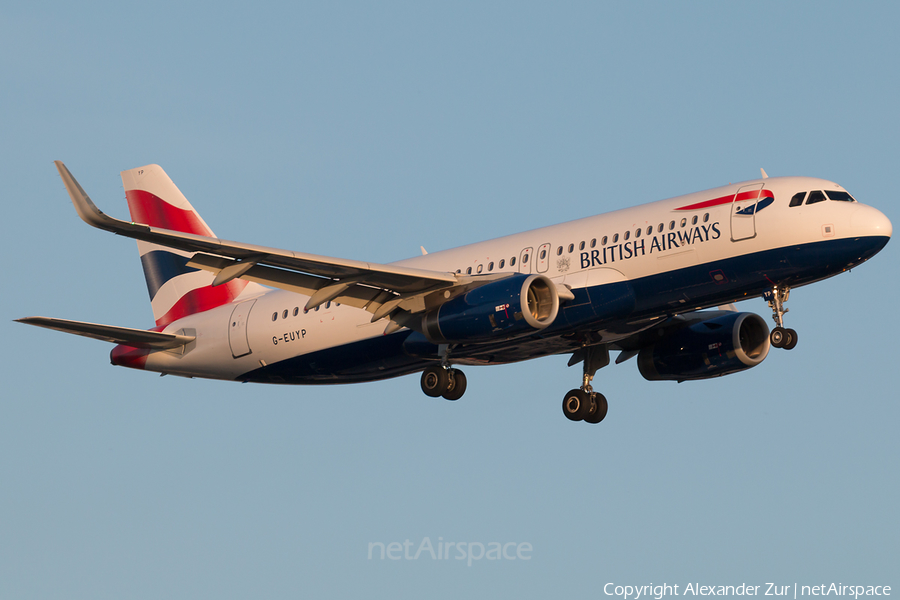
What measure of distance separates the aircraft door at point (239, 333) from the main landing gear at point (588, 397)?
36.7ft

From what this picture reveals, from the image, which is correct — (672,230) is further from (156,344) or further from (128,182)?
(128,182)

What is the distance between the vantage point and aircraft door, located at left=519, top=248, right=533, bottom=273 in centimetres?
3712

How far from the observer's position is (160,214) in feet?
155

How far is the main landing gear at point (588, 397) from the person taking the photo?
4119 centimetres

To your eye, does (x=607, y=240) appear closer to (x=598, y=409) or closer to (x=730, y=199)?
(x=730, y=199)

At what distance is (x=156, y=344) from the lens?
1684 inches

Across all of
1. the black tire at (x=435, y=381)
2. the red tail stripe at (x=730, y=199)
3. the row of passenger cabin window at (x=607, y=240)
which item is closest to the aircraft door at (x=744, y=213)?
the red tail stripe at (x=730, y=199)

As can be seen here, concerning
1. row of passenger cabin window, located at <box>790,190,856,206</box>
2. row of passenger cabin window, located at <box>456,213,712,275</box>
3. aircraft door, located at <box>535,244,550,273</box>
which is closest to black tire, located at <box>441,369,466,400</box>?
row of passenger cabin window, located at <box>456,213,712,275</box>

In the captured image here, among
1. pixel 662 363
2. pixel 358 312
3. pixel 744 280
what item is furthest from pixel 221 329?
pixel 744 280

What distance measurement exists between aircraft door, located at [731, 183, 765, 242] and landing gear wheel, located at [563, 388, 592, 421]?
9264mm

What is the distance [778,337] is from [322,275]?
13.2 meters

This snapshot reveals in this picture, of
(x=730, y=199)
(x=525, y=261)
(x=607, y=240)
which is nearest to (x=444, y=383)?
(x=525, y=261)

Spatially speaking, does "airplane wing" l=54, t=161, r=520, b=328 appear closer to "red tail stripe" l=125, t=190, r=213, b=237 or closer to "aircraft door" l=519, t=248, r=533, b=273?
"aircraft door" l=519, t=248, r=533, b=273

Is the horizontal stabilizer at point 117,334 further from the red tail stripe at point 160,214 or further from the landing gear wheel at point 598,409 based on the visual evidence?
the landing gear wheel at point 598,409
